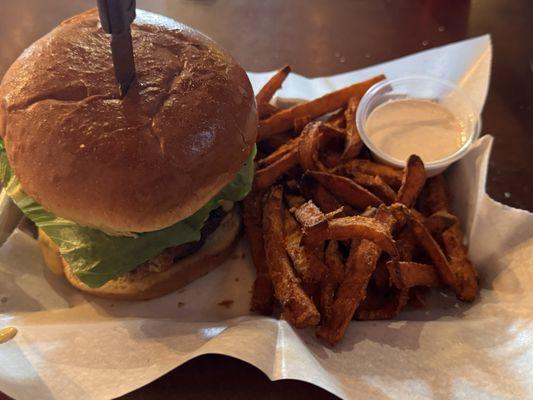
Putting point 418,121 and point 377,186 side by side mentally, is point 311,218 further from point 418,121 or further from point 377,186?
point 418,121

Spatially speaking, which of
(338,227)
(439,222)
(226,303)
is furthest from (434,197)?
(226,303)

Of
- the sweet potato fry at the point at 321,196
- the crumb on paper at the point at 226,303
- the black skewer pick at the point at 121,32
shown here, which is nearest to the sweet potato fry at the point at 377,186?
the sweet potato fry at the point at 321,196

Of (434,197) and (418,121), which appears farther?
(418,121)

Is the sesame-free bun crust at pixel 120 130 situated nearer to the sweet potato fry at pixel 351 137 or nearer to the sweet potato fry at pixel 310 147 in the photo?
the sweet potato fry at pixel 310 147

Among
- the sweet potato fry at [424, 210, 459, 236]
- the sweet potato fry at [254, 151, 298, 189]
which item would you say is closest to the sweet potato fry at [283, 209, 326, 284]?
the sweet potato fry at [254, 151, 298, 189]

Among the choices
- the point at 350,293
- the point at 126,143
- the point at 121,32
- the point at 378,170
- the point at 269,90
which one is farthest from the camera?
the point at 269,90

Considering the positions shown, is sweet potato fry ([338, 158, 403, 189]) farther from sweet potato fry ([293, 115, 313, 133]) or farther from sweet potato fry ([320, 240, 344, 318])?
sweet potato fry ([320, 240, 344, 318])

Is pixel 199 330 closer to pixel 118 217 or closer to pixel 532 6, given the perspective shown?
pixel 118 217
